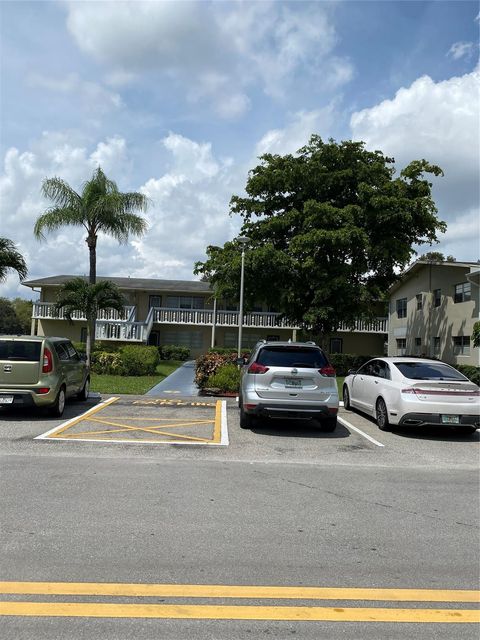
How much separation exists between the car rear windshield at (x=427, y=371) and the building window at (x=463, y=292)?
19.8 metres

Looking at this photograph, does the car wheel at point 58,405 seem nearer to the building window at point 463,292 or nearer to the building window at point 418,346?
the building window at point 463,292

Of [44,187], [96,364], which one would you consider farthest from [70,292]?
[44,187]

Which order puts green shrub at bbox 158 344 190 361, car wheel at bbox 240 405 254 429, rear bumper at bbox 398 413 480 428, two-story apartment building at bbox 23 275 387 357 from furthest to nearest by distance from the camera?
two-story apartment building at bbox 23 275 387 357 < green shrub at bbox 158 344 190 361 < car wheel at bbox 240 405 254 429 < rear bumper at bbox 398 413 480 428

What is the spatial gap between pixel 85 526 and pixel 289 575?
1963 mm

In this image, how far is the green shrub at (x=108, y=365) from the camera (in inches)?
802

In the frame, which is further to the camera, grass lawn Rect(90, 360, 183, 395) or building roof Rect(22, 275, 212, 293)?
building roof Rect(22, 275, 212, 293)

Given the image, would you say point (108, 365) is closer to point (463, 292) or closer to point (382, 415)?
point (382, 415)

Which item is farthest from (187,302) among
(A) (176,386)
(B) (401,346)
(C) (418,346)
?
(A) (176,386)

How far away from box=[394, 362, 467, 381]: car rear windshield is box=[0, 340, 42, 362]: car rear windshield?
7.41 metres

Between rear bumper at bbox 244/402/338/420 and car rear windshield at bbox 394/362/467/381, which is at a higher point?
car rear windshield at bbox 394/362/467/381

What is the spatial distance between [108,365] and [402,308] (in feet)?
82.2

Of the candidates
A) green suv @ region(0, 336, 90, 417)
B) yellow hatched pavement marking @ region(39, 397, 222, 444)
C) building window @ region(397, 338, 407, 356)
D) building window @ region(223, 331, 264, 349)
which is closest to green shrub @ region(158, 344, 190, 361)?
building window @ region(223, 331, 264, 349)

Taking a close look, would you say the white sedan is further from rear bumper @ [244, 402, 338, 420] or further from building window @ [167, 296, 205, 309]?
building window @ [167, 296, 205, 309]

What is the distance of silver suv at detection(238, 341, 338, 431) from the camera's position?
9617 mm
